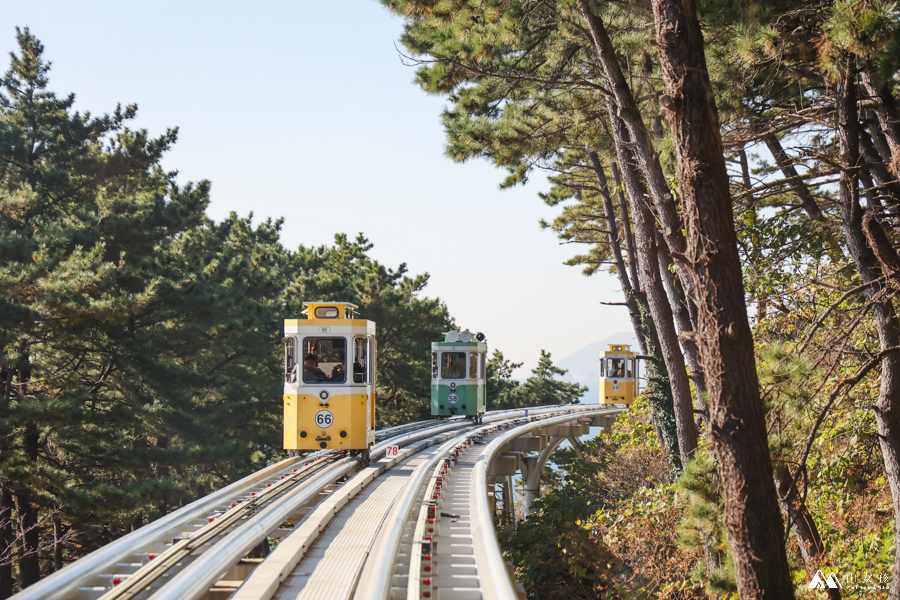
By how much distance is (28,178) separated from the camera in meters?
21.9

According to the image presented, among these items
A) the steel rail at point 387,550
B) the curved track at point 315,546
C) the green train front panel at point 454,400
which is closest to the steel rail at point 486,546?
the curved track at point 315,546

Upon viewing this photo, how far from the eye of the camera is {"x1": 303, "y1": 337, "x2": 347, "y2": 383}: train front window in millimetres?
13180

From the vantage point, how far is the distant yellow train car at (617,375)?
34188mm

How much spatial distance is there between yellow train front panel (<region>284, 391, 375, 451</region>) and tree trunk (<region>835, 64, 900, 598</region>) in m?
8.58

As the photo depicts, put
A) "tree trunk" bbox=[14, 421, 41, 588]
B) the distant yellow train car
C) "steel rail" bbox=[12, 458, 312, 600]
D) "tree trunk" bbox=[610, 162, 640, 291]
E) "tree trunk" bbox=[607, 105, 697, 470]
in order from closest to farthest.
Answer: "steel rail" bbox=[12, 458, 312, 600]
"tree trunk" bbox=[607, 105, 697, 470]
"tree trunk" bbox=[14, 421, 41, 588]
"tree trunk" bbox=[610, 162, 640, 291]
the distant yellow train car

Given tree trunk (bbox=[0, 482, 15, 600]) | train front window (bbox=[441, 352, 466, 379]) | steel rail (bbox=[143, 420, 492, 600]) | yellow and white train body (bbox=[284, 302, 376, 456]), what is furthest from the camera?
train front window (bbox=[441, 352, 466, 379])

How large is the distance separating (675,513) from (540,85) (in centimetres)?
662

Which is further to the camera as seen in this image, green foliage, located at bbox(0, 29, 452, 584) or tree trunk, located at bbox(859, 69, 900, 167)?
green foliage, located at bbox(0, 29, 452, 584)

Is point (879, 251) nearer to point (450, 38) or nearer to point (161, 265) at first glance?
point (450, 38)

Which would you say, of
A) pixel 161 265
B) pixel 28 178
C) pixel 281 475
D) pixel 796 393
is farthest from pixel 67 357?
pixel 796 393

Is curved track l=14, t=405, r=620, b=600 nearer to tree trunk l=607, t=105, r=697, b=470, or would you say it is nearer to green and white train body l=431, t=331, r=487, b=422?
tree trunk l=607, t=105, r=697, b=470

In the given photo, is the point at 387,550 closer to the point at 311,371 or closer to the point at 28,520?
the point at 311,371

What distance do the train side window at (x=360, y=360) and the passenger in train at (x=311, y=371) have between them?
0.54 metres

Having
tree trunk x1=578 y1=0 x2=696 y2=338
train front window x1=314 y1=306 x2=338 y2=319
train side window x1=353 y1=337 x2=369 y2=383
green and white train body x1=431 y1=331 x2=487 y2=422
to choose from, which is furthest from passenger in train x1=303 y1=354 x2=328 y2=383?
green and white train body x1=431 y1=331 x2=487 y2=422
